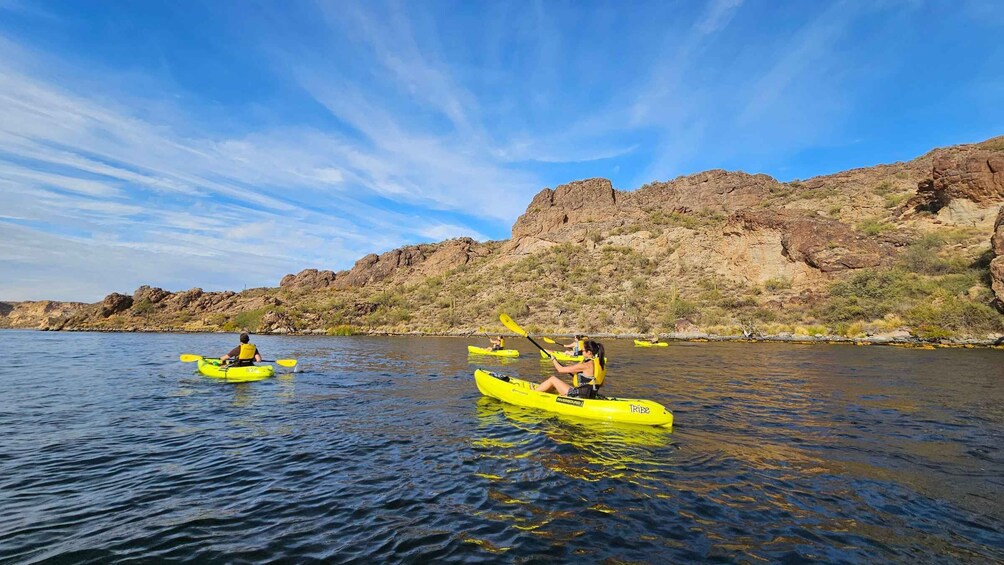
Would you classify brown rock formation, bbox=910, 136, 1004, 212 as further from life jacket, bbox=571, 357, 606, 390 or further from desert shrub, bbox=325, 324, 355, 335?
desert shrub, bbox=325, 324, 355, 335

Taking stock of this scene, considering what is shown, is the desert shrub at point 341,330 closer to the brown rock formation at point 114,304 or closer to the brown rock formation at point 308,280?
the brown rock formation at point 114,304

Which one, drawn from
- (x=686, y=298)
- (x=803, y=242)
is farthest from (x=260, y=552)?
(x=803, y=242)

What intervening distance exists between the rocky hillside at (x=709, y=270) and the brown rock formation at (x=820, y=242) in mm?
130

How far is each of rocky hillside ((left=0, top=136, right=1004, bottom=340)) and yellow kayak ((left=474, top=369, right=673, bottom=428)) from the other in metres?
26.8

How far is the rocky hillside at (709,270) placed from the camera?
29922 mm

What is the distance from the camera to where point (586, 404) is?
28.3ft

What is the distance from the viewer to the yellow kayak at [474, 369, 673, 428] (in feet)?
26.4

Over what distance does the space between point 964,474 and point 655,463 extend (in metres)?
3.84

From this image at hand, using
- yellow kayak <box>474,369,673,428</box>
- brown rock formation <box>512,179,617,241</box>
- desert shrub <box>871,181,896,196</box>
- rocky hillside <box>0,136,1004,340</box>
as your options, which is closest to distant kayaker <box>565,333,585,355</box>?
yellow kayak <box>474,369,673,428</box>

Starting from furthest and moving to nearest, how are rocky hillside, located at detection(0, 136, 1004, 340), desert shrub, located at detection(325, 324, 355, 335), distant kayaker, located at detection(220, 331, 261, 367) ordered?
desert shrub, located at detection(325, 324, 355, 335) < rocky hillside, located at detection(0, 136, 1004, 340) < distant kayaker, located at detection(220, 331, 261, 367)

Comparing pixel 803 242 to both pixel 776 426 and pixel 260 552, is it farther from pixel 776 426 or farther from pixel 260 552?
pixel 260 552

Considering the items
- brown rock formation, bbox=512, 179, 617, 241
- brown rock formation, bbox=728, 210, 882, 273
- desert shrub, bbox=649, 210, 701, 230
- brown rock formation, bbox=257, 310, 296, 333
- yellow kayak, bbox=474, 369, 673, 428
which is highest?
brown rock formation, bbox=512, 179, 617, 241

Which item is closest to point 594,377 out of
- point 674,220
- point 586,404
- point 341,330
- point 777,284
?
point 586,404

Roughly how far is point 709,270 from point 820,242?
33.1 ft
